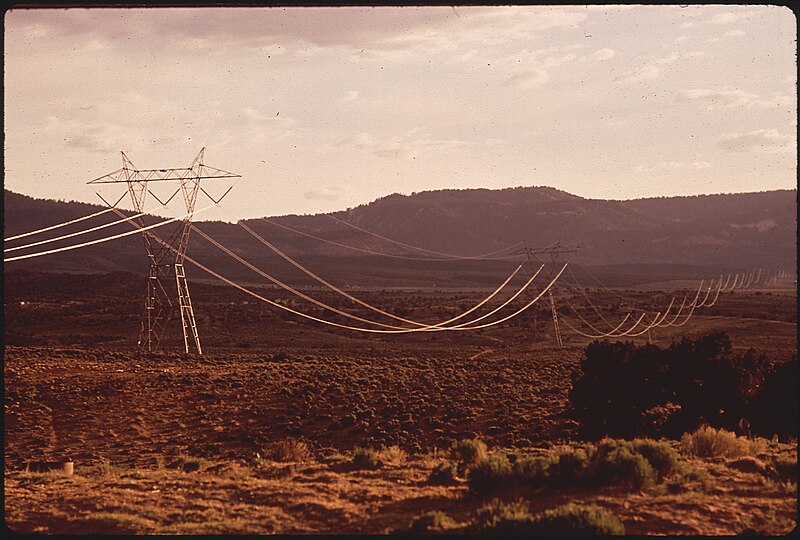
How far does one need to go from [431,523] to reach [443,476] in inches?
136

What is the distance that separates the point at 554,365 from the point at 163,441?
30287mm

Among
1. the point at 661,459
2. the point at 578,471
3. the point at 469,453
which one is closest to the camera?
the point at 578,471

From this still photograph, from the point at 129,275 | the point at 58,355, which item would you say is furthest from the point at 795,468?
the point at 129,275

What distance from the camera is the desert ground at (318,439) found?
39.1 ft

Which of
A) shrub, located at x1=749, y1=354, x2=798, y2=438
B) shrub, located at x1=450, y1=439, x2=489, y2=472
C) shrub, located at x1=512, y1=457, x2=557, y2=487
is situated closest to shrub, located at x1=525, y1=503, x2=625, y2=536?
shrub, located at x1=512, y1=457, x2=557, y2=487

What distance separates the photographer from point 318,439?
95.5 feet

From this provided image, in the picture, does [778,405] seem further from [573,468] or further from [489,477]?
[489,477]

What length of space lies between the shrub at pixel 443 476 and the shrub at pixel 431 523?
2795mm

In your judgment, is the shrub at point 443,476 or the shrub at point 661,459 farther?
the shrub at point 443,476

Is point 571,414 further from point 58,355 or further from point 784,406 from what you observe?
point 58,355

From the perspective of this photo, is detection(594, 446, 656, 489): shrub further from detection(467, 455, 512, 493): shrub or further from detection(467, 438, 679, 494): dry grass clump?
detection(467, 455, 512, 493): shrub

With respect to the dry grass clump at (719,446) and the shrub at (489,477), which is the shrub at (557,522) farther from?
the dry grass clump at (719,446)

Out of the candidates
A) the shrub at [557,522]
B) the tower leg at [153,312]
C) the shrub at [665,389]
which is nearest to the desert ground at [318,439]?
the shrub at [557,522]

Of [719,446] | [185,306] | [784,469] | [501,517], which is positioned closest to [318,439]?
[719,446]
